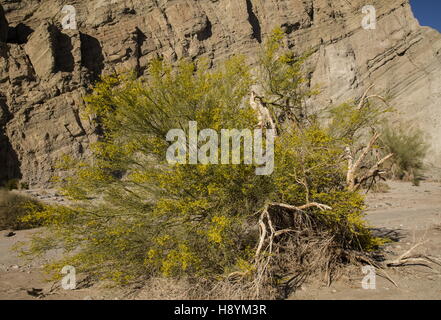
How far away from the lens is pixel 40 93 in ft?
78.0

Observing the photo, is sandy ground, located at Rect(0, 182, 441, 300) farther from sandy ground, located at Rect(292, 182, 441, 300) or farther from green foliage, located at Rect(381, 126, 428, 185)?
green foliage, located at Rect(381, 126, 428, 185)

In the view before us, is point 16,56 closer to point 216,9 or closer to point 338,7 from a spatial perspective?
point 216,9

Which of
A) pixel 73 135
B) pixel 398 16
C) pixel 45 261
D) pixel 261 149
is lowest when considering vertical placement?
pixel 45 261

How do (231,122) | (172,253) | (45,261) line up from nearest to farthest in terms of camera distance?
(172,253)
(231,122)
(45,261)

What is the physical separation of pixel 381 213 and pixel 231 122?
762 centimetres

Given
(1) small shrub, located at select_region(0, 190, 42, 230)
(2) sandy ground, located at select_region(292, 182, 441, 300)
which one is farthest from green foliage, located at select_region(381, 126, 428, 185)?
(1) small shrub, located at select_region(0, 190, 42, 230)

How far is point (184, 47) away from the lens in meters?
27.3

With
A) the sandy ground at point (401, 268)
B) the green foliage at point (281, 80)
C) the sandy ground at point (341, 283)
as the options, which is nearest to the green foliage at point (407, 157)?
the sandy ground at point (401, 268)

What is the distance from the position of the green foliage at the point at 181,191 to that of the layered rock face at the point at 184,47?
65.6 feet

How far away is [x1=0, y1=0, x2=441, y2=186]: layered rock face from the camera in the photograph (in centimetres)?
2377

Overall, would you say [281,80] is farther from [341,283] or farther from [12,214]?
[12,214]

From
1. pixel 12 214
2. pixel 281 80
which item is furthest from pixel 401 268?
pixel 12 214

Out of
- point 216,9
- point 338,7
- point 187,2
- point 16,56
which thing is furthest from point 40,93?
point 338,7

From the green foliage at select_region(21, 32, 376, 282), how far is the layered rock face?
20.0 metres
